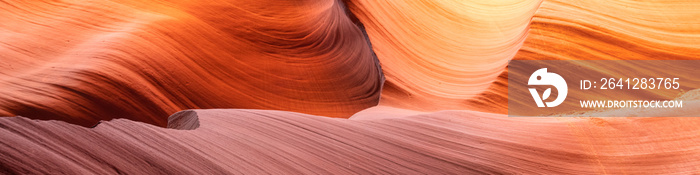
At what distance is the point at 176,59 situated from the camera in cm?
300

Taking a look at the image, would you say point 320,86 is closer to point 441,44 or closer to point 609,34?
point 441,44

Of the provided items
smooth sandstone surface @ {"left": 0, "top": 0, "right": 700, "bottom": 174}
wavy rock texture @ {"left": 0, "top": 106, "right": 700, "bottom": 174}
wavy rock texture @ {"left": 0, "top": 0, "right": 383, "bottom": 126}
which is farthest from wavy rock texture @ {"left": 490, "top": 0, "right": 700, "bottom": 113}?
wavy rock texture @ {"left": 0, "top": 106, "right": 700, "bottom": 174}

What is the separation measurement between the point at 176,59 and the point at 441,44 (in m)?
1.44

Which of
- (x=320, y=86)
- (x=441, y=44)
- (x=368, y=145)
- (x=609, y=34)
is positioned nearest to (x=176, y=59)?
(x=320, y=86)

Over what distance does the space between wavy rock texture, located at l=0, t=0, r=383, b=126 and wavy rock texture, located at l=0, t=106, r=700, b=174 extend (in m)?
1.06

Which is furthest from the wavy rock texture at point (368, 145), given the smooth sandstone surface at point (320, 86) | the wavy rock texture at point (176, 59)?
the wavy rock texture at point (176, 59)

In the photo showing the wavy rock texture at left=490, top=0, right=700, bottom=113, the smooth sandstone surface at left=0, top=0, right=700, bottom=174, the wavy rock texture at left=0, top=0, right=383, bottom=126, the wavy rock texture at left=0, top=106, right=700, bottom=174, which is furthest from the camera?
the wavy rock texture at left=490, top=0, right=700, bottom=113

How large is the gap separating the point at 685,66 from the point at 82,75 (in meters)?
2.76

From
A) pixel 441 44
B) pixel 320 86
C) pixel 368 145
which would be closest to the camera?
pixel 368 145

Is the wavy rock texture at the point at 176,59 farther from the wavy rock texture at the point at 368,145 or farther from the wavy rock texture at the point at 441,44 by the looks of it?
the wavy rock texture at the point at 368,145

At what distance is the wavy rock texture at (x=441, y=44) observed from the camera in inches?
119

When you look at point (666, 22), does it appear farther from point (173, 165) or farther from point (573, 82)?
point (173, 165)

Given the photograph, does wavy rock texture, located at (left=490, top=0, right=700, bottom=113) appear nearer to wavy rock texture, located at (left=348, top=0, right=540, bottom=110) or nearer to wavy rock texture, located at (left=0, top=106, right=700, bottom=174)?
wavy rock texture, located at (left=348, top=0, right=540, bottom=110)

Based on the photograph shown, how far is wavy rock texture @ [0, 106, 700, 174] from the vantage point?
4.05ft
